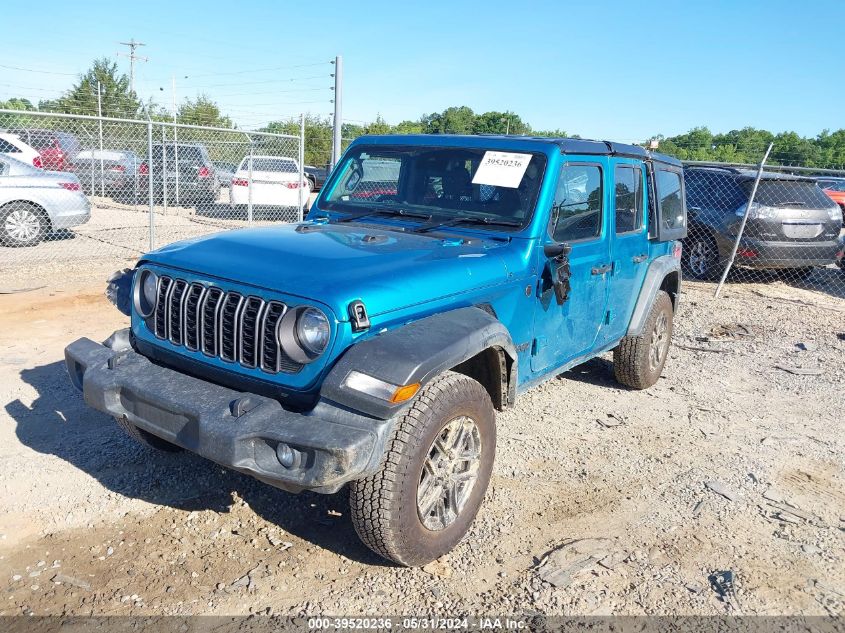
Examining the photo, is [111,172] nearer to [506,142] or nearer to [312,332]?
[506,142]

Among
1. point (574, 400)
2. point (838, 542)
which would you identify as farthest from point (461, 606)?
point (574, 400)

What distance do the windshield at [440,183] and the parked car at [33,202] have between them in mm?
8017

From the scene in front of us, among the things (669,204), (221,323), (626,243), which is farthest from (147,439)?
(669,204)

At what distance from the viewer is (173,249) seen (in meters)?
3.47

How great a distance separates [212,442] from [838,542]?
3.25 m

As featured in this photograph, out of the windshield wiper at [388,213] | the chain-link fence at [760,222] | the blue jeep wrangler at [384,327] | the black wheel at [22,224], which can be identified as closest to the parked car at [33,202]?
the black wheel at [22,224]

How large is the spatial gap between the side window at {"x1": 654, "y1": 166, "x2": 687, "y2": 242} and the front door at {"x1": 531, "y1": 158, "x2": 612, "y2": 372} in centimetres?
108

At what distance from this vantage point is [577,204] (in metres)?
4.29

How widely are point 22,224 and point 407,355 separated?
1011cm

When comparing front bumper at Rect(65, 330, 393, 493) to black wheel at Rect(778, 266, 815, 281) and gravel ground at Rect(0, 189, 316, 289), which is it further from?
black wheel at Rect(778, 266, 815, 281)

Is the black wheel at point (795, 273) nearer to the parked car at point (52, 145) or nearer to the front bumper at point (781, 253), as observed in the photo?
the front bumper at point (781, 253)

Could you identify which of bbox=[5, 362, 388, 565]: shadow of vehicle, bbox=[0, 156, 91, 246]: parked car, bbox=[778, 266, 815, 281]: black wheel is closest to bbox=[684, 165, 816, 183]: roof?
bbox=[778, 266, 815, 281]: black wheel

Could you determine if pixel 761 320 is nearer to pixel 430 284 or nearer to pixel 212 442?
pixel 430 284

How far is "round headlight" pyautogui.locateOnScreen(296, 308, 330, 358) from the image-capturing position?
2.86m
